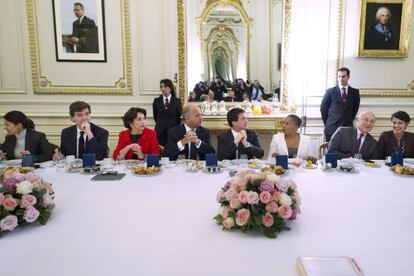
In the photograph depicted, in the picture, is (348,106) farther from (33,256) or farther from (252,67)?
(33,256)

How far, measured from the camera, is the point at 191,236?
5.35 feet

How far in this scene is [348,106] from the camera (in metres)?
4.79

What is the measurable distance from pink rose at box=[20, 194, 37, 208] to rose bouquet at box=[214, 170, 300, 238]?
88cm

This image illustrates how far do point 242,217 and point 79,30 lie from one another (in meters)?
4.35

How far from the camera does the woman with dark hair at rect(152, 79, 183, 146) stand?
4781 millimetres

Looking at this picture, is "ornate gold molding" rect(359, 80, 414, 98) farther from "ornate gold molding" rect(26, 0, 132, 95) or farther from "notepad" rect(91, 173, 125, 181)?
"notepad" rect(91, 173, 125, 181)

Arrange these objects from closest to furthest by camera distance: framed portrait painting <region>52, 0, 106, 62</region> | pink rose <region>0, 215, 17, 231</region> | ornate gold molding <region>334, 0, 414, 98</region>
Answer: pink rose <region>0, 215, 17, 231</region>
framed portrait painting <region>52, 0, 106, 62</region>
ornate gold molding <region>334, 0, 414, 98</region>

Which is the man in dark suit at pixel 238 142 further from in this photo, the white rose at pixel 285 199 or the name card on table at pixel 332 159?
the white rose at pixel 285 199

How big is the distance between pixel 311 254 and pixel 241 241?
297mm

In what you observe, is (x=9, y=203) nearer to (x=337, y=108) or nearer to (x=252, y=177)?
(x=252, y=177)

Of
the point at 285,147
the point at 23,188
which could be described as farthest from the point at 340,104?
the point at 23,188

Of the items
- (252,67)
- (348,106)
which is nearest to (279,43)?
(252,67)

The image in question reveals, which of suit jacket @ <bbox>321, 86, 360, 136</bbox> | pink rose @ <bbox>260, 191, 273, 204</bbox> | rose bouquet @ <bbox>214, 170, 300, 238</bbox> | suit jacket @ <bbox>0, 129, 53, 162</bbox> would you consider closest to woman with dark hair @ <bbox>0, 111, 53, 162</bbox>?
suit jacket @ <bbox>0, 129, 53, 162</bbox>

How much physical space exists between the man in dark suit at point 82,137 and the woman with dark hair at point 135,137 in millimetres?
174
